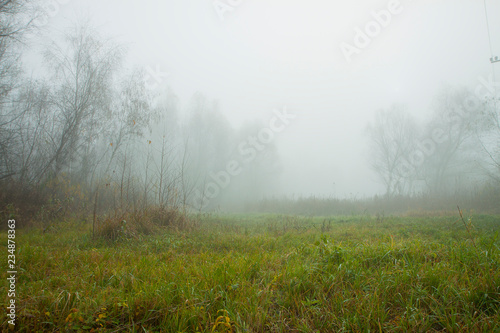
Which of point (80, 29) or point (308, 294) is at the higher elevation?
point (80, 29)

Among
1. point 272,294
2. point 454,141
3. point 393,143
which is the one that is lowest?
point 272,294

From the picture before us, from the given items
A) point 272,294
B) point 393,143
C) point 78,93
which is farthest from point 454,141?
point 78,93

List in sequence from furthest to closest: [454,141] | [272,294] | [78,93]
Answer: [454,141]
[78,93]
[272,294]

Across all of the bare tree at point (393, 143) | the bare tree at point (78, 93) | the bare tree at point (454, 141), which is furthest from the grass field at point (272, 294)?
the bare tree at point (393, 143)

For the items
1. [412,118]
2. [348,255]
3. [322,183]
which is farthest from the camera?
[322,183]

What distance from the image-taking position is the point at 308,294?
225 cm

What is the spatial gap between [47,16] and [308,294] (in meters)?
13.8

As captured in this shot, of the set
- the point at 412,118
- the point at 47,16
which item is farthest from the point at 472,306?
the point at 412,118

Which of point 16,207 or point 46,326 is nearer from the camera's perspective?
point 46,326

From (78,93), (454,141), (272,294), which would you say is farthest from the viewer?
(454,141)

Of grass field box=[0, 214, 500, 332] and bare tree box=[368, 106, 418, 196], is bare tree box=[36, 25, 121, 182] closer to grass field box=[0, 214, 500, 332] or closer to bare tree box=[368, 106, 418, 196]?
grass field box=[0, 214, 500, 332]

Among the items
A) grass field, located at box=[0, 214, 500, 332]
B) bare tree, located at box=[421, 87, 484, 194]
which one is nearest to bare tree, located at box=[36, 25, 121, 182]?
grass field, located at box=[0, 214, 500, 332]

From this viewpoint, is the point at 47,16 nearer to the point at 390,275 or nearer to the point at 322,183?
the point at 390,275

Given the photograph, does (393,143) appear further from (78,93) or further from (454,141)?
(78,93)
